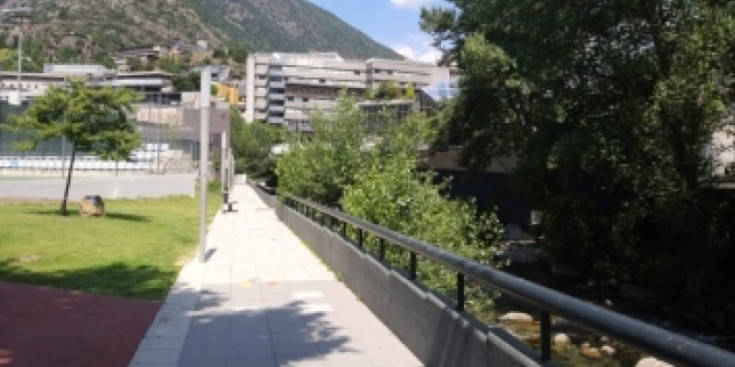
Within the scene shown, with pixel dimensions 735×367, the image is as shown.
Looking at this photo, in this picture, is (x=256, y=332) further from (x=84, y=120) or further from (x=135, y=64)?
(x=135, y=64)

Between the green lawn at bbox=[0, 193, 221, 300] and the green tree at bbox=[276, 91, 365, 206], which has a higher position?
the green tree at bbox=[276, 91, 365, 206]

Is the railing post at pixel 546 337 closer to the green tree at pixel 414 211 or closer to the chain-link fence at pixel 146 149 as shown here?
the green tree at pixel 414 211

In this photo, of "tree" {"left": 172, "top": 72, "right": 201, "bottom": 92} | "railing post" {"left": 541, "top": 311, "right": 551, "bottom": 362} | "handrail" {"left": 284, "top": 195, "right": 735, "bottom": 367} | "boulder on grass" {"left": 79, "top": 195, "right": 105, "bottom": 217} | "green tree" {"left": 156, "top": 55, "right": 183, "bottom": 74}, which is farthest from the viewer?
"green tree" {"left": 156, "top": 55, "right": 183, "bottom": 74}

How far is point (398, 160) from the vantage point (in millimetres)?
14086

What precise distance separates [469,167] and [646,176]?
14124 mm

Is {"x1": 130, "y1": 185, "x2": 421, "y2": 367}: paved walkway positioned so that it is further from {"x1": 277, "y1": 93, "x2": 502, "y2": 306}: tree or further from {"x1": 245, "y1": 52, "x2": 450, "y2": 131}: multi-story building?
{"x1": 245, "y1": 52, "x2": 450, "y2": 131}: multi-story building

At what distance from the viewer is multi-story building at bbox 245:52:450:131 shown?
477 feet

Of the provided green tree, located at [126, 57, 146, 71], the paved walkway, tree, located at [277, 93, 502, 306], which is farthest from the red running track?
green tree, located at [126, 57, 146, 71]

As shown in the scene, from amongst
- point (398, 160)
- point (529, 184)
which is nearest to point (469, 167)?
point (529, 184)

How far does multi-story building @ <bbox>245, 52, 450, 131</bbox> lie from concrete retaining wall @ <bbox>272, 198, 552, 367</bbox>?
13473 centimetres

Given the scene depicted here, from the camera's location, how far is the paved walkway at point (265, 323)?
586cm

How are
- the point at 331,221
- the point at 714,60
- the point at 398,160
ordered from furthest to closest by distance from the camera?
the point at 714,60 → the point at 398,160 → the point at 331,221

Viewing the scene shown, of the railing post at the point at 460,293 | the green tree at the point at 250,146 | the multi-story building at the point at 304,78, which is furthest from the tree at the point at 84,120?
the multi-story building at the point at 304,78

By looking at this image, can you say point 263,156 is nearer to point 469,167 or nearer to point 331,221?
point 469,167
